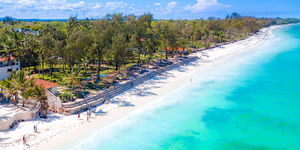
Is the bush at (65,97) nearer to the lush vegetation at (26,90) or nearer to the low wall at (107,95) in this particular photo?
the low wall at (107,95)

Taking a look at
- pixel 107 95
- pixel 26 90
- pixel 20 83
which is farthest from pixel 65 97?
pixel 107 95

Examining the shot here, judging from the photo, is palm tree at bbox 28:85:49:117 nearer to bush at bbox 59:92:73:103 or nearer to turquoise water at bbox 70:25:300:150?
bush at bbox 59:92:73:103

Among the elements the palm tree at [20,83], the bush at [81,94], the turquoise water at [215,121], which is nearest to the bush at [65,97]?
the bush at [81,94]

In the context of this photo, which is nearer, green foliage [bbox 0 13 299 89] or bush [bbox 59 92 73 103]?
bush [bbox 59 92 73 103]

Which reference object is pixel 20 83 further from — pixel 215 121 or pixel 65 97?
pixel 215 121

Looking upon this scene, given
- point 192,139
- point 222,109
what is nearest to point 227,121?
point 222,109

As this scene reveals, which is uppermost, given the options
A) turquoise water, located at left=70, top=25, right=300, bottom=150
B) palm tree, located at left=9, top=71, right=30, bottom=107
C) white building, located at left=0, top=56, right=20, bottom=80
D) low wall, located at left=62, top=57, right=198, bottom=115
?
white building, located at left=0, top=56, right=20, bottom=80

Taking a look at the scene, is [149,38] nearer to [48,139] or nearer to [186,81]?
[186,81]

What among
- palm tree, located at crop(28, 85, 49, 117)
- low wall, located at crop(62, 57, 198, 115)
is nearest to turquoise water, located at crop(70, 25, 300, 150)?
low wall, located at crop(62, 57, 198, 115)
